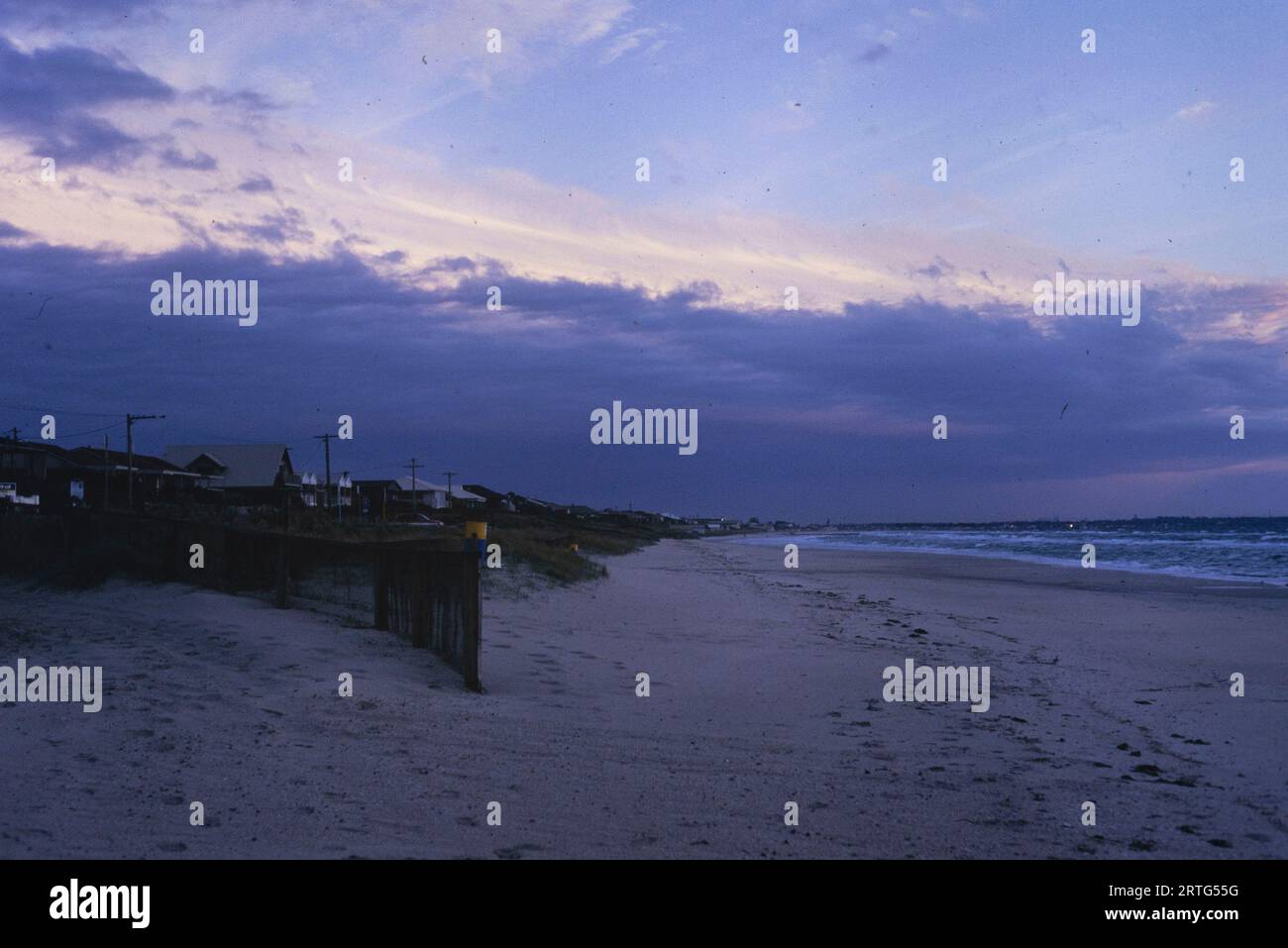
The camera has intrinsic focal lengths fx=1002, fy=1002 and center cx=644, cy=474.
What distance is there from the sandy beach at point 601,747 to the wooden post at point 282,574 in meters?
0.37

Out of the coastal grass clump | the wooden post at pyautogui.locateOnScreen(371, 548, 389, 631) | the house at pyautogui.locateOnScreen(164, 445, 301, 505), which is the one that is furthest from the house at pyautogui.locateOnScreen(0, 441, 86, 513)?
the wooden post at pyautogui.locateOnScreen(371, 548, 389, 631)

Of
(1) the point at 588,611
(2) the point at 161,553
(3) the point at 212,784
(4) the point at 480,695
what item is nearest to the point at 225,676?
(4) the point at 480,695

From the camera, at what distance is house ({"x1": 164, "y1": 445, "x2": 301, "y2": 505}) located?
6850 centimetres

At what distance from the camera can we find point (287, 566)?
13539mm

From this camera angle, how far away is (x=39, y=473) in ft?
173

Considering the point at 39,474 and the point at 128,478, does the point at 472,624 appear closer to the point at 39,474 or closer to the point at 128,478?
the point at 128,478

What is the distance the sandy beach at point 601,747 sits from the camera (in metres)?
5.50

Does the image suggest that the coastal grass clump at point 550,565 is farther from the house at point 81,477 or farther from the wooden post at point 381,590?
the house at point 81,477

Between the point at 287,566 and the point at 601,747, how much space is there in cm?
753

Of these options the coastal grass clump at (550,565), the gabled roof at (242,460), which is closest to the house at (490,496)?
the gabled roof at (242,460)

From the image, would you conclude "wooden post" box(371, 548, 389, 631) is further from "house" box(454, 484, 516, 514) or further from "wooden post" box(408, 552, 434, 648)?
"house" box(454, 484, 516, 514)

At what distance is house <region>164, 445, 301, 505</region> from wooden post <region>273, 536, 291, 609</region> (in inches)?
2229
